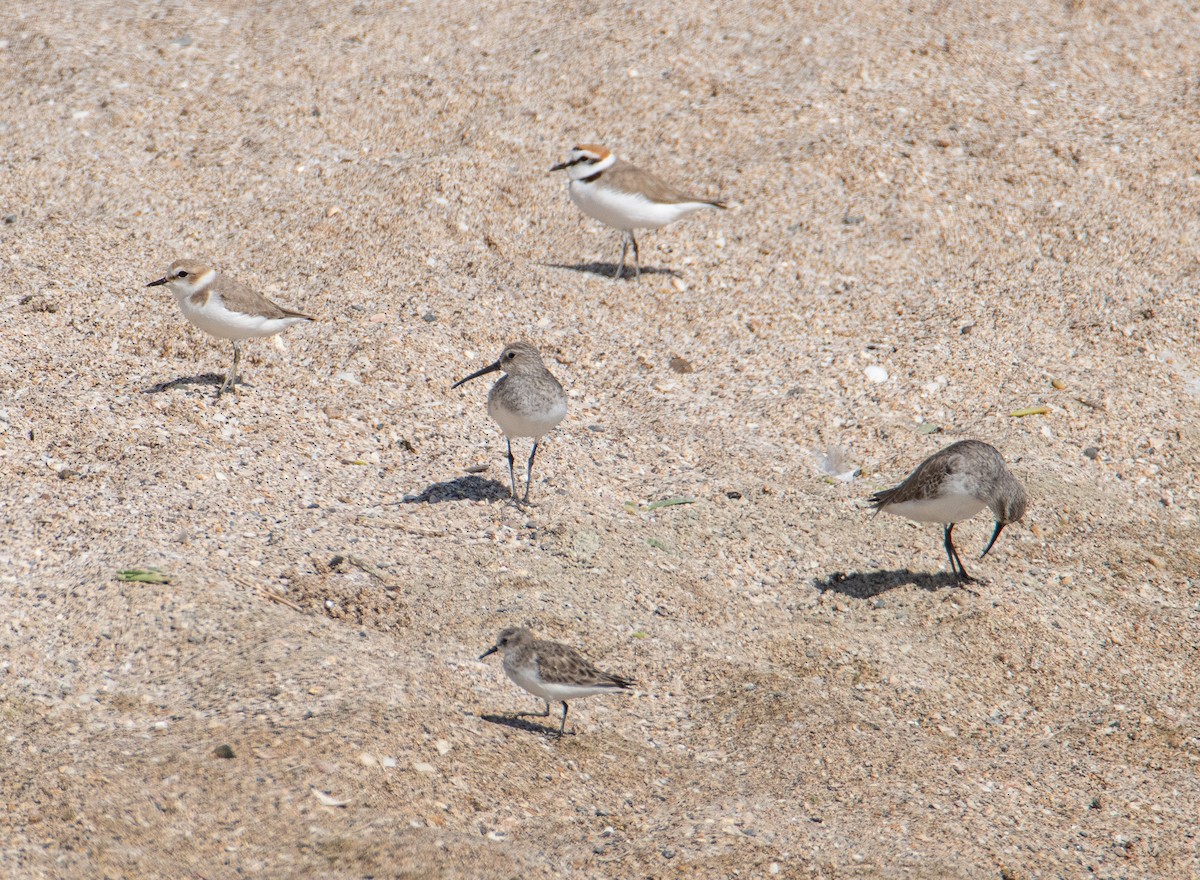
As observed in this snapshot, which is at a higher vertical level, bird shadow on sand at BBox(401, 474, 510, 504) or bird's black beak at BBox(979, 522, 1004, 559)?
bird's black beak at BBox(979, 522, 1004, 559)

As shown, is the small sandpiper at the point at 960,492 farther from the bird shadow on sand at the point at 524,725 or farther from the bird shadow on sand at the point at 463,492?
the bird shadow on sand at the point at 524,725

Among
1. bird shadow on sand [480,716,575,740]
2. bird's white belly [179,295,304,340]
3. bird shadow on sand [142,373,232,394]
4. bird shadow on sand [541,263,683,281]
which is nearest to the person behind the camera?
bird shadow on sand [480,716,575,740]

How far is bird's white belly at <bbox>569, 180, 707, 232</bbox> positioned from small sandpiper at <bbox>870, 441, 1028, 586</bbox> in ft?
13.5

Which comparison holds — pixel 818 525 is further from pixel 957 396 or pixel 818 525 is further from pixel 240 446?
pixel 240 446

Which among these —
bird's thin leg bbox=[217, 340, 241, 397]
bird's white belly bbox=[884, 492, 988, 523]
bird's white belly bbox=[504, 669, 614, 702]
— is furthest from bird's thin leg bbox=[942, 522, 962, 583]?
bird's thin leg bbox=[217, 340, 241, 397]

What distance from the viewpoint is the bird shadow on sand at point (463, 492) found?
847 centimetres

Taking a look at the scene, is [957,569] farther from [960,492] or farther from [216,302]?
[216,302]

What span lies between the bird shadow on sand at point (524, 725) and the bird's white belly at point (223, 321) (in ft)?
13.2

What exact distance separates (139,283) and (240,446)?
283 cm

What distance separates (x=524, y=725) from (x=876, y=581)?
9.52ft

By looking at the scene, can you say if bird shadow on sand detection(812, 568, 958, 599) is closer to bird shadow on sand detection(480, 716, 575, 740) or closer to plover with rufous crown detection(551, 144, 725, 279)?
bird shadow on sand detection(480, 716, 575, 740)

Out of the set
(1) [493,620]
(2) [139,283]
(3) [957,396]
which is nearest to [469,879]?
(1) [493,620]

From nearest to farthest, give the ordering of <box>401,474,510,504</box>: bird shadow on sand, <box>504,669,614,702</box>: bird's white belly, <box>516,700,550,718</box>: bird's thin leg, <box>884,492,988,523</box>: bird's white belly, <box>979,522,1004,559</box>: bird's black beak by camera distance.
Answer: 1. <box>504,669,614,702</box>: bird's white belly
2. <box>516,700,550,718</box>: bird's thin leg
3. <box>884,492,988,523</box>: bird's white belly
4. <box>979,522,1004,559</box>: bird's black beak
5. <box>401,474,510,504</box>: bird shadow on sand

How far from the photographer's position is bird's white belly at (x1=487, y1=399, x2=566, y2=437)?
8.08 meters
